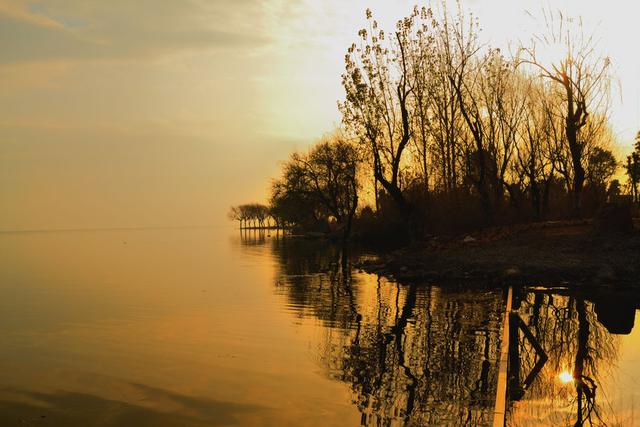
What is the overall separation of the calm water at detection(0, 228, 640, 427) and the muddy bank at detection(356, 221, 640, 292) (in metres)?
3.32

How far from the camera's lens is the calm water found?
8.84 metres

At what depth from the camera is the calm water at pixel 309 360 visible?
8.84 m

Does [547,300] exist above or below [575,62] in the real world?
below

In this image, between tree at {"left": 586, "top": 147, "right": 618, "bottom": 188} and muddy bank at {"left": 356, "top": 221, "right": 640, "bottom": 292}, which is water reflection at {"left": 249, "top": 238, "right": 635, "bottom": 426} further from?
tree at {"left": 586, "top": 147, "right": 618, "bottom": 188}

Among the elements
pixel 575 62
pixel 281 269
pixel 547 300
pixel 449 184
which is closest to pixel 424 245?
pixel 449 184

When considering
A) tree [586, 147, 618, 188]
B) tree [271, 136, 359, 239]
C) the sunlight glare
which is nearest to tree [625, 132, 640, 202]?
tree [586, 147, 618, 188]

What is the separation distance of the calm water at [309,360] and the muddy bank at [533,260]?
3317 millimetres

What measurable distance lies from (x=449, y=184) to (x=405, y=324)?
89.2 feet

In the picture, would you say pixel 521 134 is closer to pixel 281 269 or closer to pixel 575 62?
pixel 575 62

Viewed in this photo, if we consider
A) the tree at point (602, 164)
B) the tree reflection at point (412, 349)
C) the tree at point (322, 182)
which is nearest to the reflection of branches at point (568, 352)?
the tree reflection at point (412, 349)

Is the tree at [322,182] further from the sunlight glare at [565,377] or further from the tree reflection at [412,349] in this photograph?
the sunlight glare at [565,377]

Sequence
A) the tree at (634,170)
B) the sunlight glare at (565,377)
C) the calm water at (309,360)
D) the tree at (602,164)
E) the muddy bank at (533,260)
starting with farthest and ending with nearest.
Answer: the tree at (634,170), the tree at (602,164), the muddy bank at (533,260), the sunlight glare at (565,377), the calm water at (309,360)

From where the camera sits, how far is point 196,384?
10758 mm

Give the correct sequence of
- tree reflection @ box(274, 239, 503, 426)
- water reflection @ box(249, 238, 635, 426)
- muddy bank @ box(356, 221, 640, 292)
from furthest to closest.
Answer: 1. muddy bank @ box(356, 221, 640, 292)
2. tree reflection @ box(274, 239, 503, 426)
3. water reflection @ box(249, 238, 635, 426)
